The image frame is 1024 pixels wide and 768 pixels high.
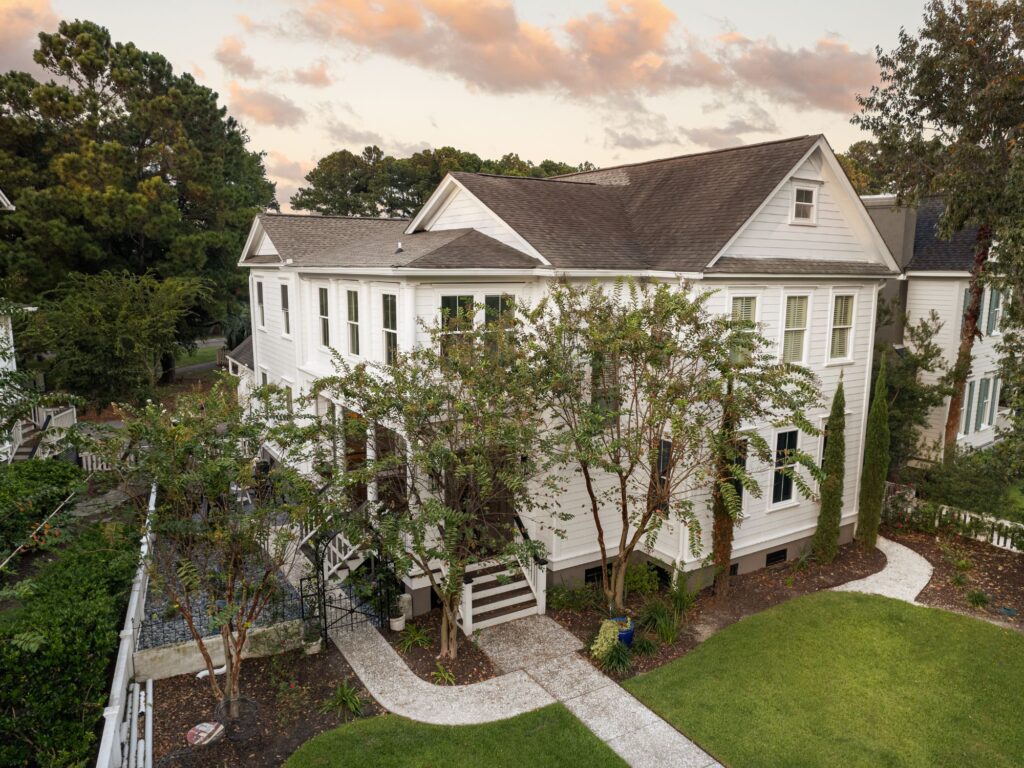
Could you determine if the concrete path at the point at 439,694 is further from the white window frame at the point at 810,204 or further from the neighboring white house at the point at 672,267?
the white window frame at the point at 810,204

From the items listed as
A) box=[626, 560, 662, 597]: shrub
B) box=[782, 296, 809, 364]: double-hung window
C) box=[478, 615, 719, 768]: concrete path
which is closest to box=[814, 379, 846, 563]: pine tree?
box=[782, 296, 809, 364]: double-hung window

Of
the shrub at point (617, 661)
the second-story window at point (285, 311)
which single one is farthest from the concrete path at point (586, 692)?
the second-story window at point (285, 311)

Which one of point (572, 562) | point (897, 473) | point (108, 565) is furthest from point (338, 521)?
point (897, 473)

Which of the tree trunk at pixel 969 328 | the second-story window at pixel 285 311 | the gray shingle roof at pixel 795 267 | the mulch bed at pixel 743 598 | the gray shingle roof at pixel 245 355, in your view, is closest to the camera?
the mulch bed at pixel 743 598

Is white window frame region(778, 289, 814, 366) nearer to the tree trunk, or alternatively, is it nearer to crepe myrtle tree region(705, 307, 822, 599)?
crepe myrtle tree region(705, 307, 822, 599)

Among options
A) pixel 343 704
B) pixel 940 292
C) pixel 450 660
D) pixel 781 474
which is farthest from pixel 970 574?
pixel 343 704

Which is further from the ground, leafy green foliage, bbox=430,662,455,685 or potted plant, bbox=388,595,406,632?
potted plant, bbox=388,595,406,632

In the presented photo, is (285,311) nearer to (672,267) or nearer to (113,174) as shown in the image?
(672,267)
